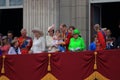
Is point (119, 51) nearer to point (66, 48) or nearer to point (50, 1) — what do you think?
point (66, 48)

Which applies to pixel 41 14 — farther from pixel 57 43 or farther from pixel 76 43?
pixel 76 43

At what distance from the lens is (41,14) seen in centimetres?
1714

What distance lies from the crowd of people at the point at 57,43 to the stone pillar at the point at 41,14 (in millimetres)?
2495

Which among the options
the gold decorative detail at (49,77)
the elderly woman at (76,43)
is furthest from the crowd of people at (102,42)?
the gold decorative detail at (49,77)

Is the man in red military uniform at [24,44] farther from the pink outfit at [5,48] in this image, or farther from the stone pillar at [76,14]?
the stone pillar at [76,14]

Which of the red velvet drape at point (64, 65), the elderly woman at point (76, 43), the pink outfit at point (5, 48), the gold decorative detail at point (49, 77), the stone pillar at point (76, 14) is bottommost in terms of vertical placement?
the gold decorative detail at point (49, 77)

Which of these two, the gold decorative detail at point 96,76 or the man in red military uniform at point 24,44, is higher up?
the man in red military uniform at point 24,44

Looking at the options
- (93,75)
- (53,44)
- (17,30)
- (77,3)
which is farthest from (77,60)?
(17,30)

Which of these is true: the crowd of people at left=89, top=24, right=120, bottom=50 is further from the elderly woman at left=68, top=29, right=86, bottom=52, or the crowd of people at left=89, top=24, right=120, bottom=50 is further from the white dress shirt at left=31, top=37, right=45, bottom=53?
the white dress shirt at left=31, top=37, right=45, bottom=53

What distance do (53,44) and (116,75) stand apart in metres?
2.57

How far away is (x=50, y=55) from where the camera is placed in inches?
508

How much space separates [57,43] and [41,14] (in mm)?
3478

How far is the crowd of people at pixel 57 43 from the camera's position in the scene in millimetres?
13477

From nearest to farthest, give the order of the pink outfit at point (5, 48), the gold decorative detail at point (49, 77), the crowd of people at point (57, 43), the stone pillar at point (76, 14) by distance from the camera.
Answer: the gold decorative detail at point (49, 77)
the crowd of people at point (57, 43)
the pink outfit at point (5, 48)
the stone pillar at point (76, 14)
